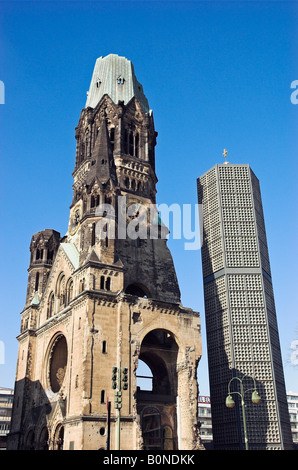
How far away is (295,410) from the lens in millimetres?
103938

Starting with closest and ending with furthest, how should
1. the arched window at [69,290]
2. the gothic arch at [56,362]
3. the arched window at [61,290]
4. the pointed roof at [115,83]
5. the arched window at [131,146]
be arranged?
the gothic arch at [56,362]
the arched window at [69,290]
the arched window at [61,290]
the arched window at [131,146]
the pointed roof at [115,83]

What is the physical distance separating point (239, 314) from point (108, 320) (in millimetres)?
17580

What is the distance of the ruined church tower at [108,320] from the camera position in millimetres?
40438

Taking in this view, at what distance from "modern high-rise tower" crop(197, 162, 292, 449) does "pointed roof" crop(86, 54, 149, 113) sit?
14.8 metres

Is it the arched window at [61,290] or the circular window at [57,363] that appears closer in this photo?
the circular window at [57,363]

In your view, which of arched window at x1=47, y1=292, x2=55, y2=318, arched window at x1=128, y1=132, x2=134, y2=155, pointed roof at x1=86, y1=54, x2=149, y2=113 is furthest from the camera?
pointed roof at x1=86, y1=54, x2=149, y2=113

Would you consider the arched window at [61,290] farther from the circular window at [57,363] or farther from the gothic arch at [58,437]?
the gothic arch at [58,437]

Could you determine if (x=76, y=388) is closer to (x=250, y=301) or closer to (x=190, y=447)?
(x=190, y=447)

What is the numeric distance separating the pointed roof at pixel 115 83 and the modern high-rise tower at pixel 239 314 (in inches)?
584

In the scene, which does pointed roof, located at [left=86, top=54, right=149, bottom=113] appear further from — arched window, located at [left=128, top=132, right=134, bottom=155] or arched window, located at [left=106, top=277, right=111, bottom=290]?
arched window, located at [left=106, top=277, right=111, bottom=290]

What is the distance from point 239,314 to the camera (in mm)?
53906

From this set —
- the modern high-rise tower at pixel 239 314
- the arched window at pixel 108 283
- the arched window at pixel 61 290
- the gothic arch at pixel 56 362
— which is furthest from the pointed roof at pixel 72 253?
the modern high-rise tower at pixel 239 314

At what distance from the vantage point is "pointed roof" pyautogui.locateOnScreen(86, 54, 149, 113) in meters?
64.1

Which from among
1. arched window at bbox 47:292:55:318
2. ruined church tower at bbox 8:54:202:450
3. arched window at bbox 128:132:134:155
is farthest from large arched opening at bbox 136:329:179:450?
arched window at bbox 128:132:134:155
